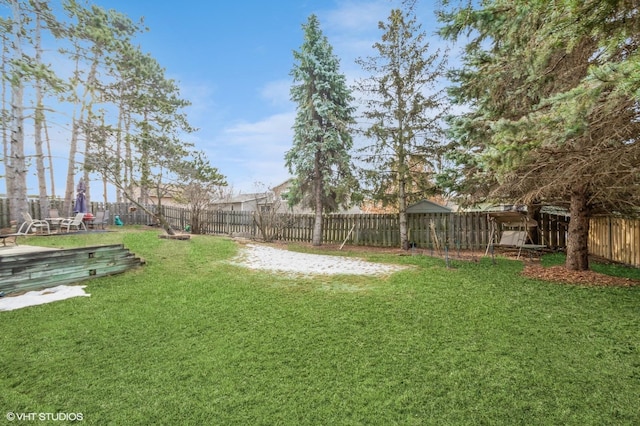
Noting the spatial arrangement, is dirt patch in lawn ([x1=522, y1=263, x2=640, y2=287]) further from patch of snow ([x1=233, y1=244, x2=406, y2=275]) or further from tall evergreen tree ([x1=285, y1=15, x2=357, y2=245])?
tall evergreen tree ([x1=285, y1=15, x2=357, y2=245])

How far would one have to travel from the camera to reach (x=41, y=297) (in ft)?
15.1

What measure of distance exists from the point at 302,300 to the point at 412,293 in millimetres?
1915

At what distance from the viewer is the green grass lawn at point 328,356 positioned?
210cm

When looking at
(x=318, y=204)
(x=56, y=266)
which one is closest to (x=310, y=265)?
(x=56, y=266)

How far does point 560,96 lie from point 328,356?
3.44 meters

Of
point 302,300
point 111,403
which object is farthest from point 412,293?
point 111,403

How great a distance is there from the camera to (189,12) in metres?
10.7

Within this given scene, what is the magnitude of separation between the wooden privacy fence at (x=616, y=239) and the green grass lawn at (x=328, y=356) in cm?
324

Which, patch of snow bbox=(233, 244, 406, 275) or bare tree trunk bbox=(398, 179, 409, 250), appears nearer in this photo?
patch of snow bbox=(233, 244, 406, 275)

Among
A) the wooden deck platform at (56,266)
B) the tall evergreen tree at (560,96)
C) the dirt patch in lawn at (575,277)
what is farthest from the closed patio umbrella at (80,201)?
the dirt patch in lawn at (575,277)

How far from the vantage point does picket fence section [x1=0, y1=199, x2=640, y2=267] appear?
797cm

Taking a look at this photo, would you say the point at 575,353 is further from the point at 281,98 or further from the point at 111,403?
the point at 281,98

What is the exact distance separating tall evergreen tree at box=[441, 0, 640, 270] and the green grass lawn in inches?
77.5

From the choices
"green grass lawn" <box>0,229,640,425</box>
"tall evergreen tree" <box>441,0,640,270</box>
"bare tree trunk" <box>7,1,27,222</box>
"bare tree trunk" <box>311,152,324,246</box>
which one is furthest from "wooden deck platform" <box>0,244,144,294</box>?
"bare tree trunk" <box>311,152,324,246</box>
